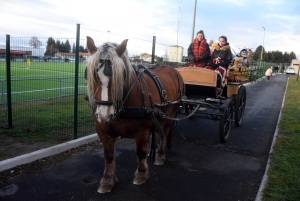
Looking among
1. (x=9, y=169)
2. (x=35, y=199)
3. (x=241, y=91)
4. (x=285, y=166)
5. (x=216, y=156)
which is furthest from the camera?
(x=241, y=91)

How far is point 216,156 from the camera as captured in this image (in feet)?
16.5

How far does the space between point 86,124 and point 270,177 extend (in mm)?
3991

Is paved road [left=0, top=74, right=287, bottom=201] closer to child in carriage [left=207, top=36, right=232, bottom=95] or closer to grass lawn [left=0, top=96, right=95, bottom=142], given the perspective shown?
grass lawn [left=0, top=96, right=95, bottom=142]

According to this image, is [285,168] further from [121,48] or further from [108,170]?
[121,48]

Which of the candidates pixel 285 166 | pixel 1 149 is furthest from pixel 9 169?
pixel 285 166

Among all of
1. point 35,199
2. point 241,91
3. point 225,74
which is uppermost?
point 225,74

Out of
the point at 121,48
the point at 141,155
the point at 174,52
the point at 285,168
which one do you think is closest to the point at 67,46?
the point at 121,48

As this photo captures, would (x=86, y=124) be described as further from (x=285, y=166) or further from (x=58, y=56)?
(x=285, y=166)

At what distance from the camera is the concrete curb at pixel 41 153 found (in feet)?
12.8

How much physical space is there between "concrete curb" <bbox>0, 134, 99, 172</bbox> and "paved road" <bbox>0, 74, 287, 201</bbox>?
290 millimetres

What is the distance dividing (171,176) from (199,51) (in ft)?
11.0

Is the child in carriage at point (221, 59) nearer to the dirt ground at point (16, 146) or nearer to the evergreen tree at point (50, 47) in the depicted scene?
the evergreen tree at point (50, 47)

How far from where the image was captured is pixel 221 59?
6.05 meters

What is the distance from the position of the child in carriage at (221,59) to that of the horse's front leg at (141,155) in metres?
2.83
